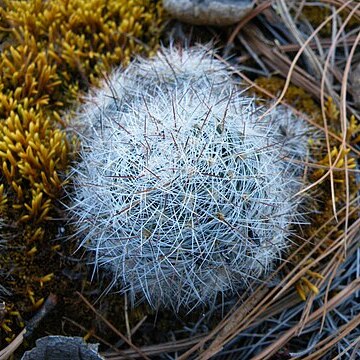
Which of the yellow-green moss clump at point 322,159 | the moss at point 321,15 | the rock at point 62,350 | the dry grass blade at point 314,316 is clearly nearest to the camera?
the rock at point 62,350

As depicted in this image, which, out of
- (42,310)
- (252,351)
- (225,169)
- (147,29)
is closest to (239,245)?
(225,169)

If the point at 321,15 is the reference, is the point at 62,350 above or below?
below

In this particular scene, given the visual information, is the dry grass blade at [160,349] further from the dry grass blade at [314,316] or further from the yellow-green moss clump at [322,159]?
the yellow-green moss clump at [322,159]

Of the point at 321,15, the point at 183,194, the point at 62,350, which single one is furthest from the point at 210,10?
Result: the point at 62,350

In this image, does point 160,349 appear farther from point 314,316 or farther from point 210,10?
point 210,10

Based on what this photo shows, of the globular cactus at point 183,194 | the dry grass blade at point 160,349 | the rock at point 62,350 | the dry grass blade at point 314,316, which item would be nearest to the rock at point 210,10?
the globular cactus at point 183,194

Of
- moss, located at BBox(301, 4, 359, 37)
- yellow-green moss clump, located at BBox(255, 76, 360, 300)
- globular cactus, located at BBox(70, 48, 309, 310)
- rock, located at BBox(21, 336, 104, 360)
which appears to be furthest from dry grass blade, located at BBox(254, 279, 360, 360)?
moss, located at BBox(301, 4, 359, 37)

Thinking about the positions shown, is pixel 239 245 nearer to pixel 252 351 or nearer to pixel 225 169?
pixel 225 169
